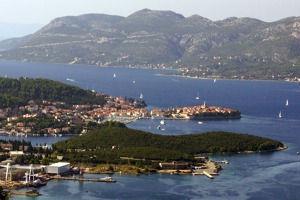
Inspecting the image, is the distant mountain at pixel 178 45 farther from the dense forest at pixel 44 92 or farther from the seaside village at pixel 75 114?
the seaside village at pixel 75 114

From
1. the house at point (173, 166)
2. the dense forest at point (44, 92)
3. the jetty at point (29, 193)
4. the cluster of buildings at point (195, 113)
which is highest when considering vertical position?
the dense forest at point (44, 92)

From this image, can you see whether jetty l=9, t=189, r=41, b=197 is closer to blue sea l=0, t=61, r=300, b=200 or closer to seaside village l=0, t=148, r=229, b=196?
seaside village l=0, t=148, r=229, b=196

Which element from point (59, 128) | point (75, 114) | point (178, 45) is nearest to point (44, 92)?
point (75, 114)

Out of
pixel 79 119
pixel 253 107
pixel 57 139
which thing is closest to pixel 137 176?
pixel 57 139

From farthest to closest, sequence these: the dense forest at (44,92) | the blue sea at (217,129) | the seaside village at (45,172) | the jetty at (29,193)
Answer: the dense forest at (44,92) < the seaside village at (45,172) < the blue sea at (217,129) < the jetty at (29,193)

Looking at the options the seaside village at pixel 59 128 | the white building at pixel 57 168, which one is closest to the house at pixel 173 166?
the seaside village at pixel 59 128

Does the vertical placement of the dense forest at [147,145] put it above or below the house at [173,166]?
above
